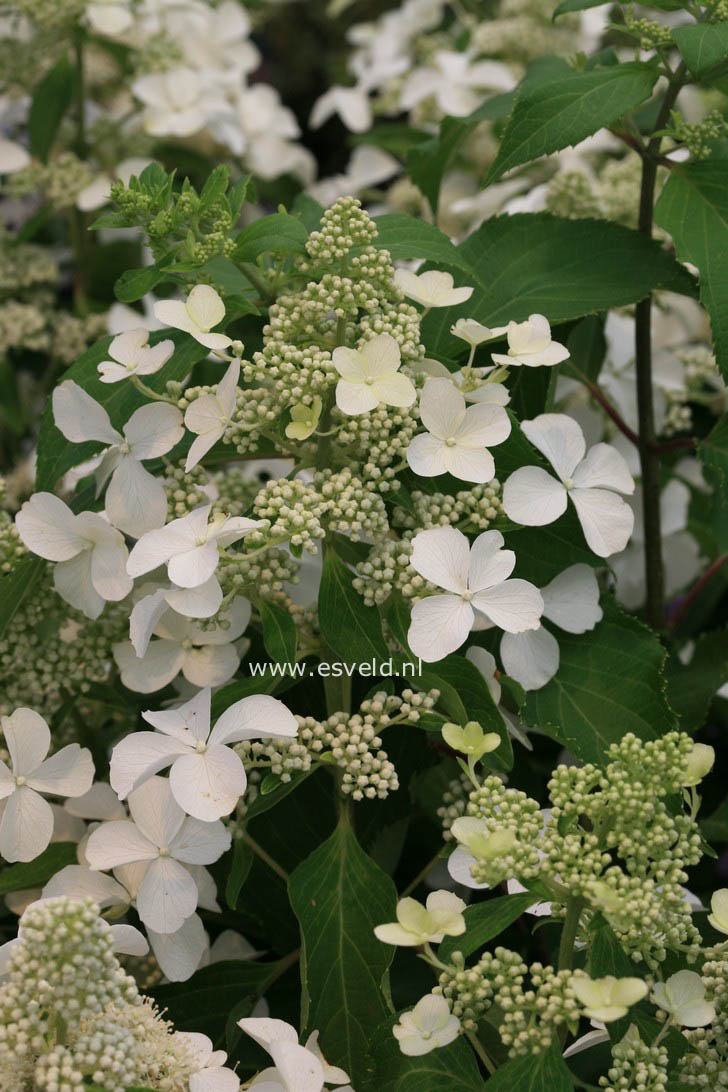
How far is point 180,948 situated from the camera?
24.0 inches

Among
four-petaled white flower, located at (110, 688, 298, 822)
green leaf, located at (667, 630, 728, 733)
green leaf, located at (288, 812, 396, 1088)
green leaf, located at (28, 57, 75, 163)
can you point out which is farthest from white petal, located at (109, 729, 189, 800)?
green leaf, located at (28, 57, 75, 163)

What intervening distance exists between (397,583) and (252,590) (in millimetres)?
76

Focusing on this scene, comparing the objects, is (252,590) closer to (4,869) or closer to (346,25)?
(4,869)

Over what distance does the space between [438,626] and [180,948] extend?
0.71ft

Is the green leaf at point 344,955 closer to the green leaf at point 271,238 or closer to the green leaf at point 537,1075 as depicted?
the green leaf at point 537,1075

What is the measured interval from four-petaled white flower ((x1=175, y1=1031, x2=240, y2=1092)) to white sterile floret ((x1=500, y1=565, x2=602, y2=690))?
0.81 ft

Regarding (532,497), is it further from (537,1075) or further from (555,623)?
(537,1075)

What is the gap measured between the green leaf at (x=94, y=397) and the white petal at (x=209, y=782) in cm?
21

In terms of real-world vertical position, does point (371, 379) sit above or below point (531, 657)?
above

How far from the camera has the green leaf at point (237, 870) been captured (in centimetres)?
61

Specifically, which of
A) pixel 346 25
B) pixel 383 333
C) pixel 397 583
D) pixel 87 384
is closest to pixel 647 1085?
pixel 397 583

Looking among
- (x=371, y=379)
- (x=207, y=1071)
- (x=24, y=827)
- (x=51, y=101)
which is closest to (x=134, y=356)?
(x=371, y=379)

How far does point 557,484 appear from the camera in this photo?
2.07 ft

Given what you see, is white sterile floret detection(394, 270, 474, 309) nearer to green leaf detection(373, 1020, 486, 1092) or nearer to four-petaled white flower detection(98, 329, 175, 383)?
four-petaled white flower detection(98, 329, 175, 383)
